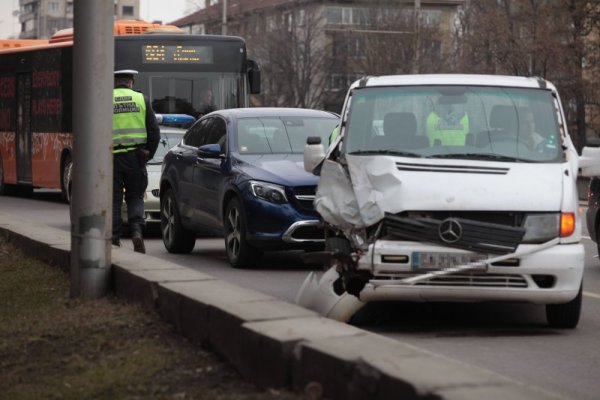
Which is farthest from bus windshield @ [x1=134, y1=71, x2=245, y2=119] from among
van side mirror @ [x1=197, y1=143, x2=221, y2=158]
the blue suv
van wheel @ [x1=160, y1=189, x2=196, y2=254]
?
van side mirror @ [x1=197, y1=143, x2=221, y2=158]

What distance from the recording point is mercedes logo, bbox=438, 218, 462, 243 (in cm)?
920

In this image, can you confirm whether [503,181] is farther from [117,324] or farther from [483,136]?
[117,324]

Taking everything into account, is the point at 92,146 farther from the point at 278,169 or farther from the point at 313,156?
the point at 278,169

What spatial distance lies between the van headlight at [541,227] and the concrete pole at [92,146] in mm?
2923

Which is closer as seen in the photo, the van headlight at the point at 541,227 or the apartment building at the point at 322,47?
the van headlight at the point at 541,227

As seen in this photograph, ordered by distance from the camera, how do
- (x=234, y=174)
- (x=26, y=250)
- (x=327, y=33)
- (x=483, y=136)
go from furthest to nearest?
(x=327, y=33) < (x=234, y=174) < (x=26, y=250) < (x=483, y=136)

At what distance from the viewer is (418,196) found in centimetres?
934

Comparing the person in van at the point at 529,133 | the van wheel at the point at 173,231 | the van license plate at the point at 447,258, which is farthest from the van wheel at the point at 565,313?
the van wheel at the point at 173,231

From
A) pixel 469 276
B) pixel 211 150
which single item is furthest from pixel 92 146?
pixel 211 150

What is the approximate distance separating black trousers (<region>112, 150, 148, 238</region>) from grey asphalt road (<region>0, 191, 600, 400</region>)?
109 centimetres

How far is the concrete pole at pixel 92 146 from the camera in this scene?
970 cm

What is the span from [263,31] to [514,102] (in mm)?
69109

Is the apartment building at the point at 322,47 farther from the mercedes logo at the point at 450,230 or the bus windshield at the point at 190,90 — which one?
the mercedes logo at the point at 450,230

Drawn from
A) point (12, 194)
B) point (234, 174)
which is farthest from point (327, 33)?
point (234, 174)
